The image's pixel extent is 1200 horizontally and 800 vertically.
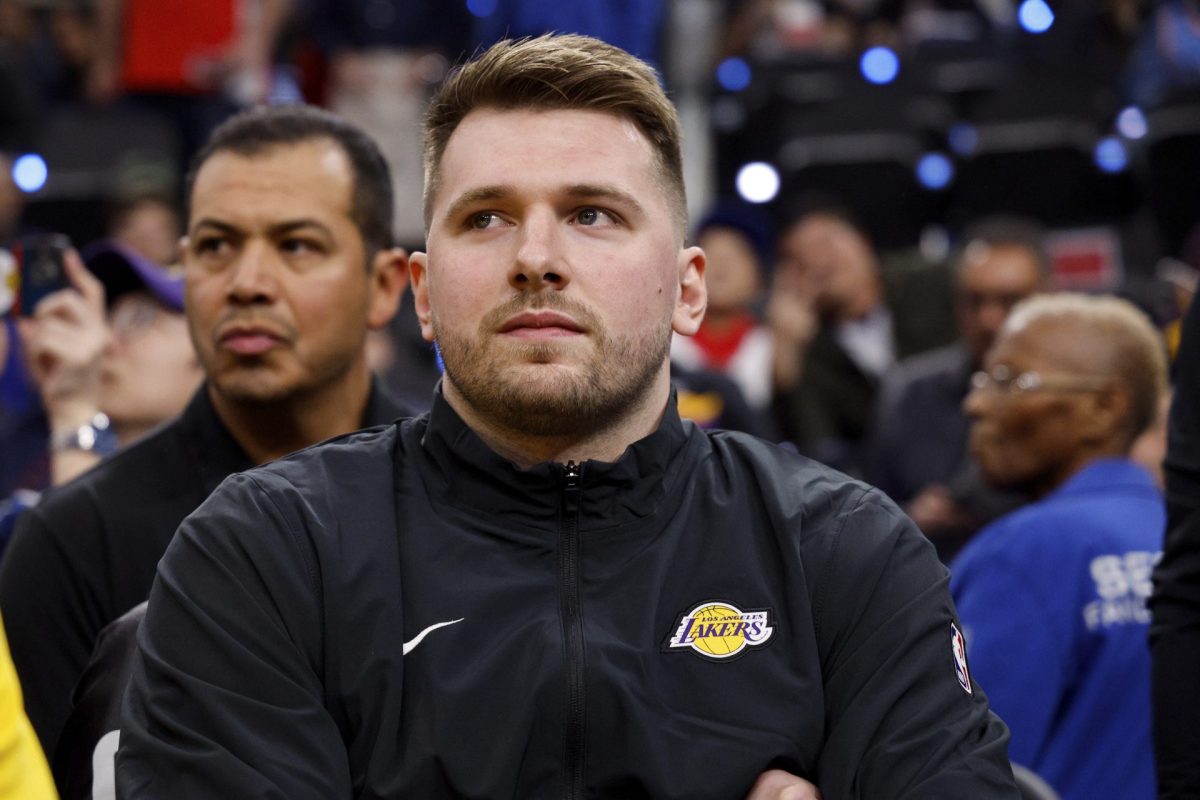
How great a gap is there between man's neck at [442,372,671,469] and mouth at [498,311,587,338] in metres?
0.14

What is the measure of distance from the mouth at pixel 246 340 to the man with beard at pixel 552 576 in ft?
2.64

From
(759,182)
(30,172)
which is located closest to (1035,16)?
(759,182)

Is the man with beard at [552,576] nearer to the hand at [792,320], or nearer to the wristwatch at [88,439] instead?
the wristwatch at [88,439]

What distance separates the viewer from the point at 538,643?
A: 6.98 feet

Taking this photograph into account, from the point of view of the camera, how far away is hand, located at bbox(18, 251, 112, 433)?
3.60m

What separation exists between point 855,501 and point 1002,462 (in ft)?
6.60

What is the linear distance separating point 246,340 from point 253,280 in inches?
4.5

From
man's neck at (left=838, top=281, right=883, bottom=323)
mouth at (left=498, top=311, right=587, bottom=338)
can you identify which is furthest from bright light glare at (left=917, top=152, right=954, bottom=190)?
mouth at (left=498, top=311, right=587, bottom=338)

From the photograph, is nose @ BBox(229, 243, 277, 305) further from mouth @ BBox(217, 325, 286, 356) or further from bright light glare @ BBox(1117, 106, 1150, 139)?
bright light glare @ BBox(1117, 106, 1150, 139)

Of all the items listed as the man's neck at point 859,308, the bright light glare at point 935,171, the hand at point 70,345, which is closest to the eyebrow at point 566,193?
the hand at point 70,345

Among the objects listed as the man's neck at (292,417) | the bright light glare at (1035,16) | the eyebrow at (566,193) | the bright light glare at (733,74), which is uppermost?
the bright light glare at (1035,16)

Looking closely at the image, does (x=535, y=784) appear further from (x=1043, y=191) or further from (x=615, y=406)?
(x=1043, y=191)

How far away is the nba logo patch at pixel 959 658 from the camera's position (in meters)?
2.17

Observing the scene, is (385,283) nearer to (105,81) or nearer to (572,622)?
(572,622)
